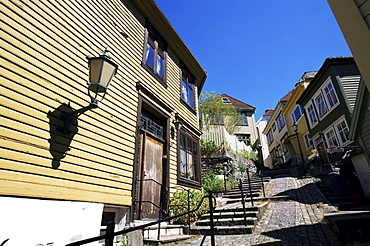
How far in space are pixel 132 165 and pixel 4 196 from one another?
102 inches

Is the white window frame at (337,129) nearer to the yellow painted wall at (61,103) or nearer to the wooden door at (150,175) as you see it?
the wooden door at (150,175)

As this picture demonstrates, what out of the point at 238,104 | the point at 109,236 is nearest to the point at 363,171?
the point at 109,236

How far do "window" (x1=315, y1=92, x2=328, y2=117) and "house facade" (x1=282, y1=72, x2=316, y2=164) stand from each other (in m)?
2.82

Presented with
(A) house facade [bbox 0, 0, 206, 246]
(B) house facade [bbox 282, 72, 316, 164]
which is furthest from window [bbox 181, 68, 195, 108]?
(B) house facade [bbox 282, 72, 316, 164]

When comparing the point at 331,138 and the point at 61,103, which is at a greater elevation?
the point at 331,138

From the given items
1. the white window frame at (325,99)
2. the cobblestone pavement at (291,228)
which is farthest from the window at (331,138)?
the cobblestone pavement at (291,228)

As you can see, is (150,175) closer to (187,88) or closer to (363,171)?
(187,88)

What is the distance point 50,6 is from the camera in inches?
158

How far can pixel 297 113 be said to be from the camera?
18719 mm

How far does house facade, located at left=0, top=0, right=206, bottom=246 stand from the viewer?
304 cm

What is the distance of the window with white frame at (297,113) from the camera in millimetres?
18003

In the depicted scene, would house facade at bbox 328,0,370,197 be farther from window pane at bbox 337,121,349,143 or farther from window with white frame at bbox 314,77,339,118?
window with white frame at bbox 314,77,339,118

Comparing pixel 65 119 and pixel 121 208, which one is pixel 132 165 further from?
pixel 65 119

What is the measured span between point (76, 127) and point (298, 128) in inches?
753
